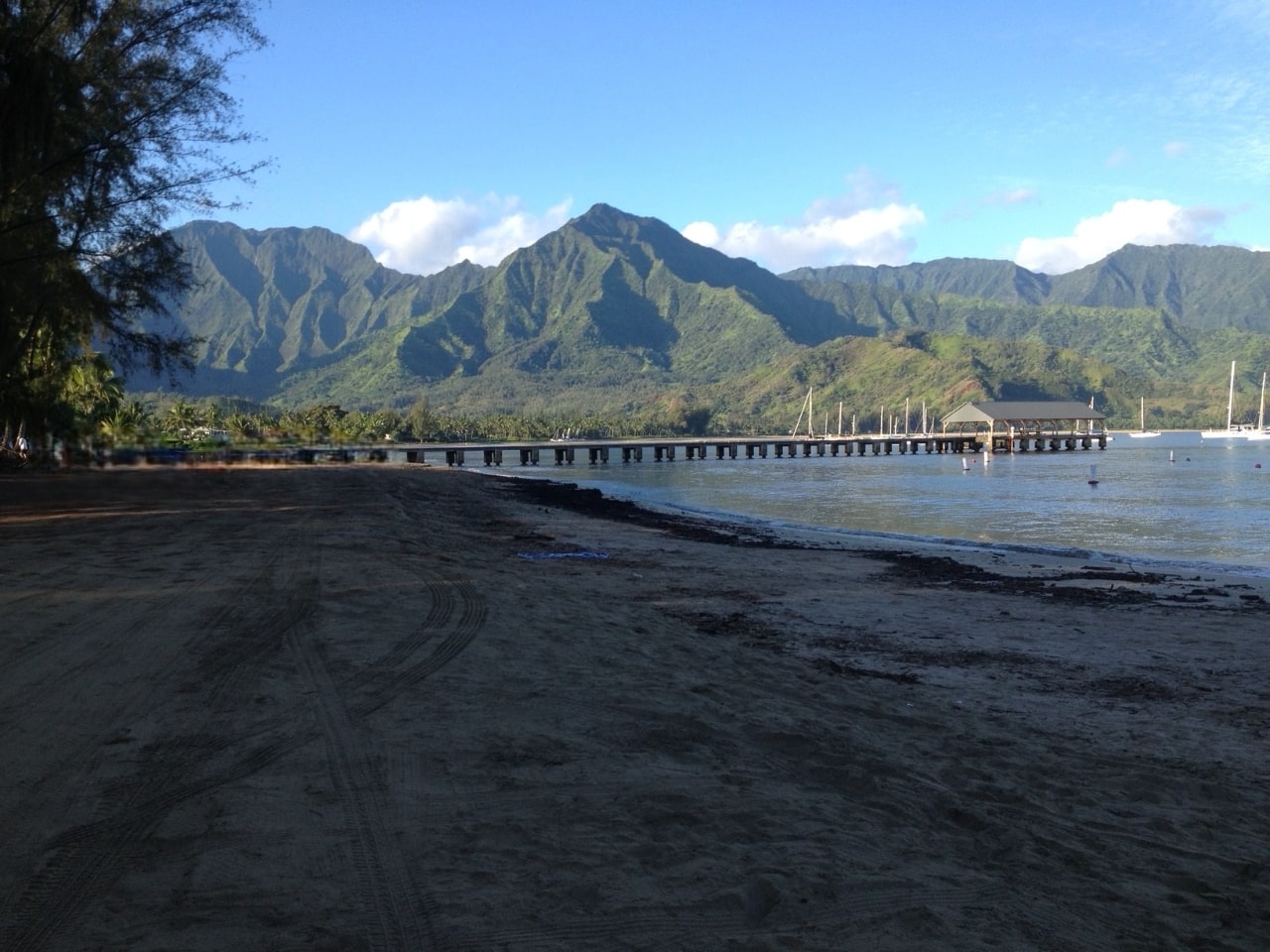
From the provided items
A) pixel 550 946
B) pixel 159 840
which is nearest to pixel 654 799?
pixel 550 946

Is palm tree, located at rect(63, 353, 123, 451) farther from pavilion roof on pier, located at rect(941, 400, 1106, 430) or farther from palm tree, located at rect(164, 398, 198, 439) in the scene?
pavilion roof on pier, located at rect(941, 400, 1106, 430)

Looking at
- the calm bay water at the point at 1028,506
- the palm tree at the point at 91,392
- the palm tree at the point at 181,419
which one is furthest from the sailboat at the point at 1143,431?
the palm tree at the point at 91,392

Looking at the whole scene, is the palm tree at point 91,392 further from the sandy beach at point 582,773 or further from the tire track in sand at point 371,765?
the tire track in sand at point 371,765

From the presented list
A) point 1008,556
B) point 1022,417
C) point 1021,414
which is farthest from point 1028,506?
point 1021,414

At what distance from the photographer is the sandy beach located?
337 cm

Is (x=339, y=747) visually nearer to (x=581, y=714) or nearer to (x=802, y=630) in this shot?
(x=581, y=714)

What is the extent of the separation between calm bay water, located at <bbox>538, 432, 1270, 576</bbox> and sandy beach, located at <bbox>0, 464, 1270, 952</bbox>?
1316cm

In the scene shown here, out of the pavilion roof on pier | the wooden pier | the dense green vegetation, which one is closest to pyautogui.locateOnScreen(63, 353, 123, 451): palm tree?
the dense green vegetation

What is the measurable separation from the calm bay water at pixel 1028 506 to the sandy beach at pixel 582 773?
13161 mm

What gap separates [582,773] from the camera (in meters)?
4.69

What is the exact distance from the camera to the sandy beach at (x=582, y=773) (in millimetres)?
3367

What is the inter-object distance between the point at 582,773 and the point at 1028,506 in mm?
34280

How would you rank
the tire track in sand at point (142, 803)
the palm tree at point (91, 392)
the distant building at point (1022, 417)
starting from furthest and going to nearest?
the distant building at point (1022, 417) < the palm tree at point (91, 392) < the tire track in sand at point (142, 803)

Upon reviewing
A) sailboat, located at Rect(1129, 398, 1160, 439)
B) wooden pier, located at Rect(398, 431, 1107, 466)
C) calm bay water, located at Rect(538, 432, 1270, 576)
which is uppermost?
sailboat, located at Rect(1129, 398, 1160, 439)
